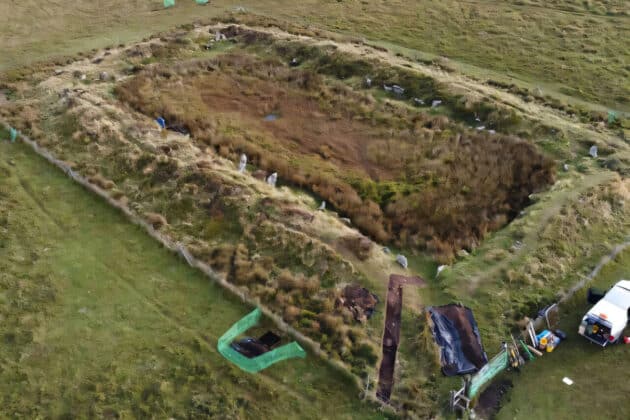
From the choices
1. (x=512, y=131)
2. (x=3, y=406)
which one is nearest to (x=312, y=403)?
(x=3, y=406)

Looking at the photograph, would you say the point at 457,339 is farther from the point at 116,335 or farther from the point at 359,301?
the point at 116,335

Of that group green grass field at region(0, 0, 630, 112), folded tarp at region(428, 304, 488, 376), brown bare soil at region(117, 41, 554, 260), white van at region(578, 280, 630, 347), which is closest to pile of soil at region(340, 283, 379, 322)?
folded tarp at region(428, 304, 488, 376)

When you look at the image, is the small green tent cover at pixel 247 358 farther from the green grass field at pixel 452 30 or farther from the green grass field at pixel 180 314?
the green grass field at pixel 452 30

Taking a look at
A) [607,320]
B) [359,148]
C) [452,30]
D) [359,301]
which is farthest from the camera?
[452,30]

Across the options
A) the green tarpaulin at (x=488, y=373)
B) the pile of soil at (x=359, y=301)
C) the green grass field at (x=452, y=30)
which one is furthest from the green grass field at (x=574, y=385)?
the green grass field at (x=452, y=30)

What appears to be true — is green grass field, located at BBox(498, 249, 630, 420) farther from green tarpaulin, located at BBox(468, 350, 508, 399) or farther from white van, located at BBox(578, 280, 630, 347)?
green tarpaulin, located at BBox(468, 350, 508, 399)

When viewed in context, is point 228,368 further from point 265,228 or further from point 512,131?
point 512,131

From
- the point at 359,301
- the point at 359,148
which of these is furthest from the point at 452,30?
the point at 359,301
